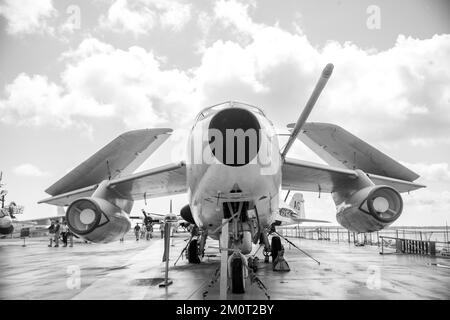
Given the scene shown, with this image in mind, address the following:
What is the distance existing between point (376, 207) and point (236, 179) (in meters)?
4.34

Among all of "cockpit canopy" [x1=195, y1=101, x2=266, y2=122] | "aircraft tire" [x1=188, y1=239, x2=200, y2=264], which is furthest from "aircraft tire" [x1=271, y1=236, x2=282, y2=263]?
"cockpit canopy" [x1=195, y1=101, x2=266, y2=122]

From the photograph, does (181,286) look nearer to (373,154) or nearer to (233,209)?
Answer: (233,209)

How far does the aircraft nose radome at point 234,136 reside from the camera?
5.76m

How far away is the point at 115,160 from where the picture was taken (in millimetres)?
11016

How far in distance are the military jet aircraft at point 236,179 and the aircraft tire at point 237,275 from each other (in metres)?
0.02

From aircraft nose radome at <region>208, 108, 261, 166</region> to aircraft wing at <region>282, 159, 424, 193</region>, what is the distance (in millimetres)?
3974

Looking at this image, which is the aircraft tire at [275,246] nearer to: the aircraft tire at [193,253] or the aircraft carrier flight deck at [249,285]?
the aircraft carrier flight deck at [249,285]

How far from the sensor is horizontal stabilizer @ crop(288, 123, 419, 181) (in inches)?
402

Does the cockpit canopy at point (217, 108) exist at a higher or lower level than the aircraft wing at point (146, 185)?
higher

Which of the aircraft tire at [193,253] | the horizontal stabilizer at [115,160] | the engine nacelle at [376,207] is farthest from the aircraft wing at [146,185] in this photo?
the engine nacelle at [376,207]

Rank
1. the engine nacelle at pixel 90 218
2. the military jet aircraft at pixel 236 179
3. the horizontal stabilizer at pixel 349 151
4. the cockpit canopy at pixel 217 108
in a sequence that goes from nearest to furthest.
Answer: the military jet aircraft at pixel 236 179 < the cockpit canopy at pixel 217 108 < the engine nacelle at pixel 90 218 < the horizontal stabilizer at pixel 349 151

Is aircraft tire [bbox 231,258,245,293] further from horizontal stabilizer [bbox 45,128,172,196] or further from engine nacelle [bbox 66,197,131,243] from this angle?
horizontal stabilizer [bbox 45,128,172,196]
